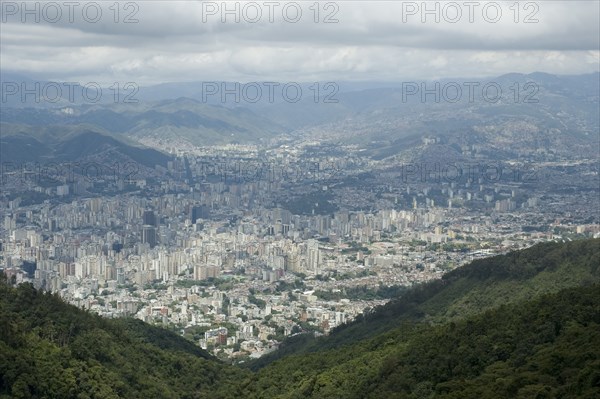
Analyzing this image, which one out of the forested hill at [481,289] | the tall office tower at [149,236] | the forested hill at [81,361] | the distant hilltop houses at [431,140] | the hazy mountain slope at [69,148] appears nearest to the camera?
the forested hill at [81,361]

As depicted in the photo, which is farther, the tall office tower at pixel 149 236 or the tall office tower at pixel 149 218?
the tall office tower at pixel 149 218

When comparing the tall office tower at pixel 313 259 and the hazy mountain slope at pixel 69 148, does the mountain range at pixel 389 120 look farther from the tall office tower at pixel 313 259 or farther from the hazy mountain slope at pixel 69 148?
the tall office tower at pixel 313 259

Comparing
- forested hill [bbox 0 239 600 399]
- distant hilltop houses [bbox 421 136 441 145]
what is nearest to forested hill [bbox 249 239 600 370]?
forested hill [bbox 0 239 600 399]

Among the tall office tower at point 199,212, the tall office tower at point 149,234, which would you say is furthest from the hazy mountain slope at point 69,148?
the tall office tower at point 149,234

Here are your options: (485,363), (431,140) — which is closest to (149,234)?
(485,363)

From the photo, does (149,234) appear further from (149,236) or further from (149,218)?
(149,218)

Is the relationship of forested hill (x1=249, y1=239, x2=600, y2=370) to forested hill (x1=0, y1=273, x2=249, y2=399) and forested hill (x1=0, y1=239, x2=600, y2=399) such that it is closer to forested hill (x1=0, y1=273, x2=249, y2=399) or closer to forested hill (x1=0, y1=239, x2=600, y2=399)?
forested hill (x1=0, y1=239, x2=600, y2=399)
